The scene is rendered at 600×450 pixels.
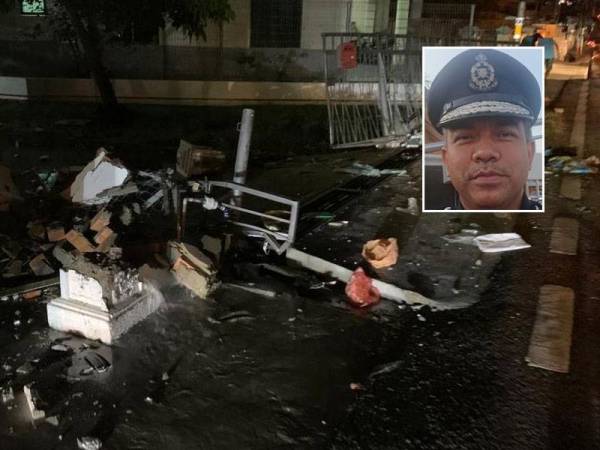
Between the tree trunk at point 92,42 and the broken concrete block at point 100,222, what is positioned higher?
the tree trunk at point 92,42

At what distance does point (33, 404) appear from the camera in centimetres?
318

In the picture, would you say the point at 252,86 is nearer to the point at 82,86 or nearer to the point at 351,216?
the point at 82,86

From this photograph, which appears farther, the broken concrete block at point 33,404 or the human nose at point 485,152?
the human nose at point 485,152

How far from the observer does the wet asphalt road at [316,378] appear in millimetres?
3090

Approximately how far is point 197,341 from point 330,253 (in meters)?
1.82

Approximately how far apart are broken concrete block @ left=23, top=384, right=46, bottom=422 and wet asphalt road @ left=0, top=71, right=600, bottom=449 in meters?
0.07

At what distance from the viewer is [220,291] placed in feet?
15.3

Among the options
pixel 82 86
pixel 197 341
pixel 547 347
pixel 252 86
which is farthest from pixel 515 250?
pixel 82 86

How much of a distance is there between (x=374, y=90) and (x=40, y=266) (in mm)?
6557

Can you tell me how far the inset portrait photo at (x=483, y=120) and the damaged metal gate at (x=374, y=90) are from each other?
4.49m

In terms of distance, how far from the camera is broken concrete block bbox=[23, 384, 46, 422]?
10.4 ft

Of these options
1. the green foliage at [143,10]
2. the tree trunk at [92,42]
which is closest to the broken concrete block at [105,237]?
the green foliage at [143,10]

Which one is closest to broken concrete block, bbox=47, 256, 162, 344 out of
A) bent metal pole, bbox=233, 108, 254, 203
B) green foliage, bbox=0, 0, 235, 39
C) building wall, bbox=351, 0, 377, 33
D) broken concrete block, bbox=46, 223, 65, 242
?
broken concrete block, bbox=46, 223, 65, 242

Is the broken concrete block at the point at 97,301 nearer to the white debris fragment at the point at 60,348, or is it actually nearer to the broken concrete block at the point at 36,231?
the white debris fragment at the point at 60,348
